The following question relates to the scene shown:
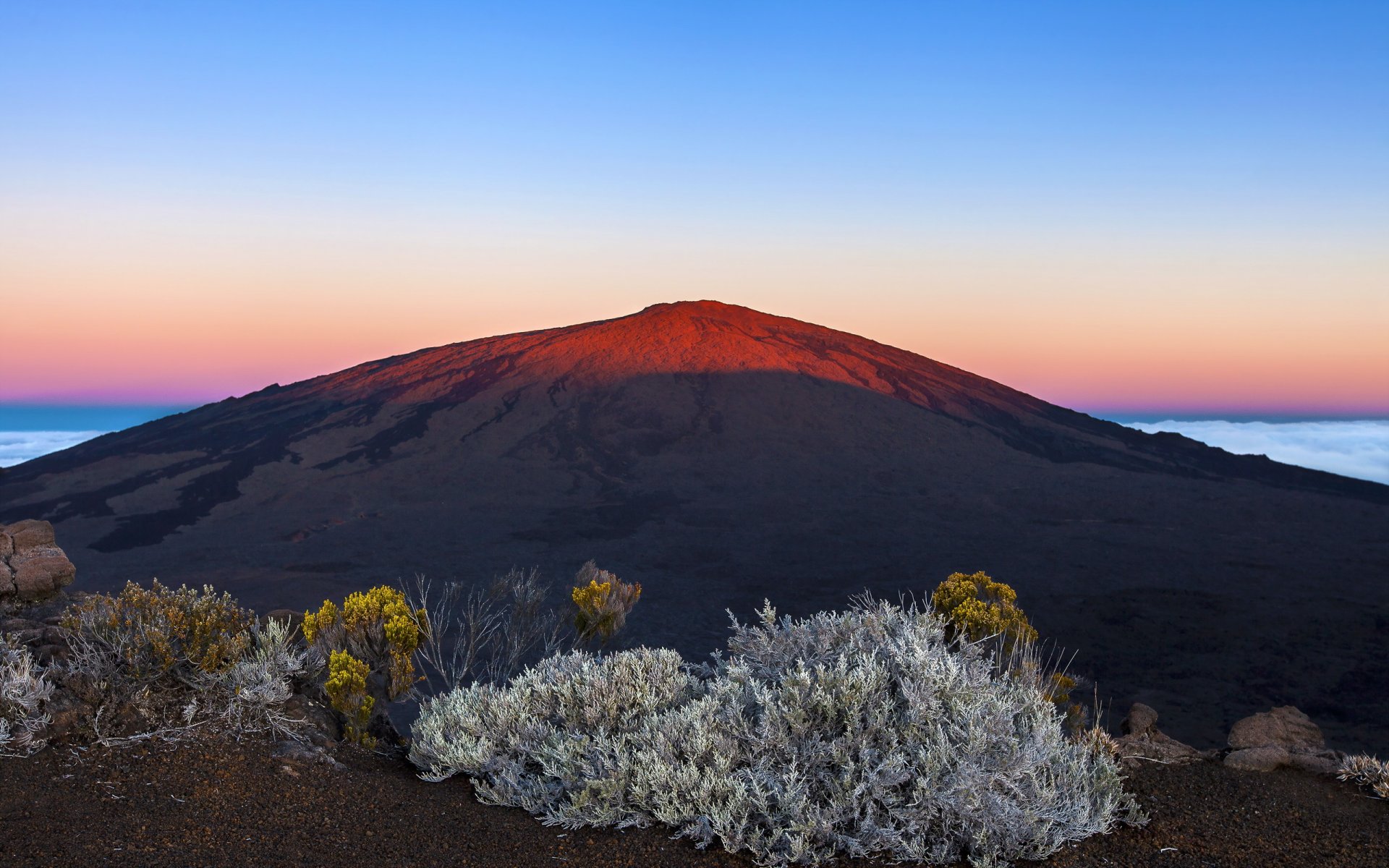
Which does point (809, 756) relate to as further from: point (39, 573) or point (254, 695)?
point (39, 573)

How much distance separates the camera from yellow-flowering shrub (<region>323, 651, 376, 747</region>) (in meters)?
5.61

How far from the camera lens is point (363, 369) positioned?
5356 centimetres

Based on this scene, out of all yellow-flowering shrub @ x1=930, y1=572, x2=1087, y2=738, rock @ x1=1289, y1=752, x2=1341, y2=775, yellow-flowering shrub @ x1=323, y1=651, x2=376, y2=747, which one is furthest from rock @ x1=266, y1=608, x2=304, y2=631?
rock @ x1=1289, y1=752, x2=1341, y2=775

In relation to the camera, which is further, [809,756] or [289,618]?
[289,618]

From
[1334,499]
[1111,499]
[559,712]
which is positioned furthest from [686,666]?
[1334,499]

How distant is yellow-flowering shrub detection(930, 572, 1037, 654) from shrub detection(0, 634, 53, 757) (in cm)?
580

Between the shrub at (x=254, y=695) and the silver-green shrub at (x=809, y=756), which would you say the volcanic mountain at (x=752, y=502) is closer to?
the silver-green shrub at (x=809, y=756)

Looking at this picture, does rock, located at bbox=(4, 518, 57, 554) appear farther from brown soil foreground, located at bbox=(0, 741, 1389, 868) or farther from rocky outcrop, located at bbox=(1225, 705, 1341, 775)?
rocky outcrop, located at bbox=(1225, 705, 1341, 775)

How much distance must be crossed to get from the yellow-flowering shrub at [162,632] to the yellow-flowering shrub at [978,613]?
16.5ft

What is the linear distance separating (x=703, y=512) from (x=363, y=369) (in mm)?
29981

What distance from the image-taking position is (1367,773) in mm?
4895

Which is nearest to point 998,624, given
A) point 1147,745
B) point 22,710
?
point 1147,745

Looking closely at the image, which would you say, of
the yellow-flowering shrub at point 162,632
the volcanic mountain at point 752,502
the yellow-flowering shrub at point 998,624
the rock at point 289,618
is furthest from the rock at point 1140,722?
the volcanic mountain at point 752,502

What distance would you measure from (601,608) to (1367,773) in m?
6.25
